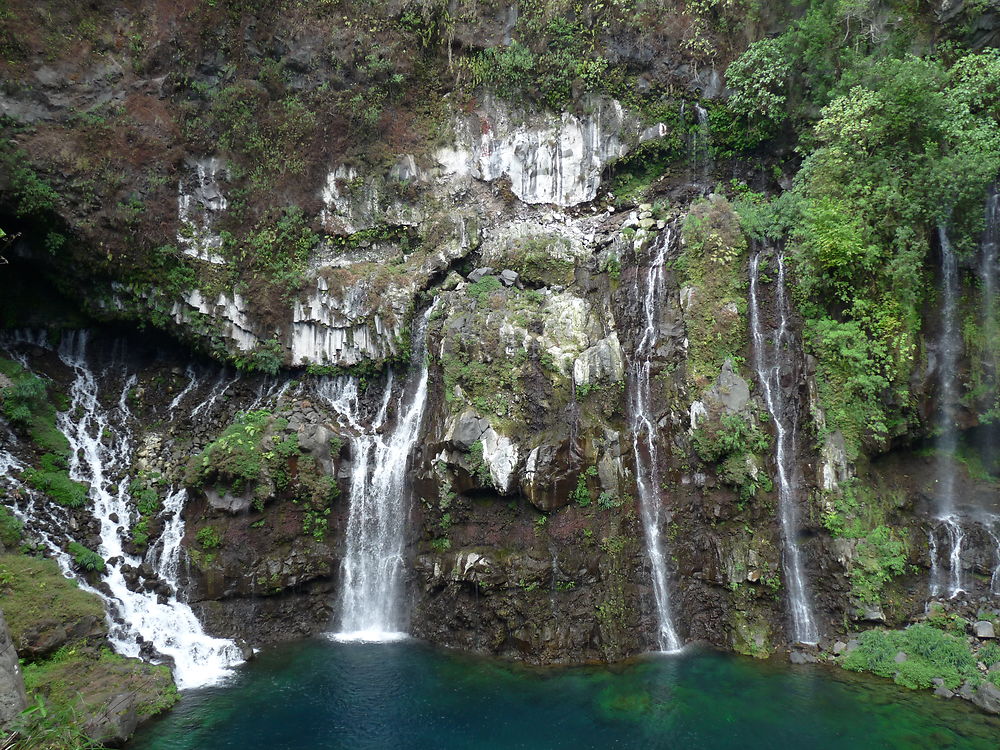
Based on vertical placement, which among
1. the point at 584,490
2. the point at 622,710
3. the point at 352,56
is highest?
the point at 352,56

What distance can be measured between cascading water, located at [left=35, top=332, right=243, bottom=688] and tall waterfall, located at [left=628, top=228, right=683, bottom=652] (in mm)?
8765

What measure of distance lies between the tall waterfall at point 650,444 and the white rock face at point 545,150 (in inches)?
170

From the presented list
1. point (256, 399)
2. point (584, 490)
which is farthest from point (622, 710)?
point (256, 399)

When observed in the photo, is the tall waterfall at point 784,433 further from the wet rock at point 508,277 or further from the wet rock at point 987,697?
the wet rock at point 508,277

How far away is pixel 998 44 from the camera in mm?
12922

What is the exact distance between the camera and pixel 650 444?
1312 cm

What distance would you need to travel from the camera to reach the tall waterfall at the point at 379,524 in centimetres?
1355

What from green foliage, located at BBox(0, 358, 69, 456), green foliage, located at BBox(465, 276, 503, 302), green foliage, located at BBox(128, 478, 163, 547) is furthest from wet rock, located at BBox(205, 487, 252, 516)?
green foliage, located at BBox(465, 276, 503, 302)

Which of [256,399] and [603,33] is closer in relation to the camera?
[256,399]

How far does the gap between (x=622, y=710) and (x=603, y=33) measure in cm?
1785

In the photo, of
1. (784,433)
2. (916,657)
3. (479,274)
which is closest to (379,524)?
(479,274)

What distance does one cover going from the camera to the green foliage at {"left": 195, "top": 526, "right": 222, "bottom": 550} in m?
13.2

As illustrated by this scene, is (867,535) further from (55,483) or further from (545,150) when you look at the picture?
(55,483)

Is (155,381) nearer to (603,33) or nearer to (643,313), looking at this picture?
(643,313)
